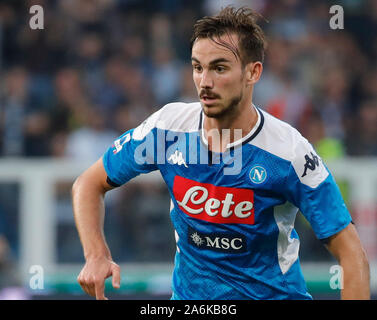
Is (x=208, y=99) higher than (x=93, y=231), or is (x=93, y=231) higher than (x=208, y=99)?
(x=208, y=99)

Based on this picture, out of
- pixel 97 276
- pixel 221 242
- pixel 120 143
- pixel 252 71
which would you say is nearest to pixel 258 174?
pixel 221 242

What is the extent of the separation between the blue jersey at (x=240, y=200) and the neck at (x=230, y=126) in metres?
0.03

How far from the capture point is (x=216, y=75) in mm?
3922

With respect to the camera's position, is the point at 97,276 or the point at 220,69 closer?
the point at 97,276

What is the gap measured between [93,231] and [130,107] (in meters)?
5.79

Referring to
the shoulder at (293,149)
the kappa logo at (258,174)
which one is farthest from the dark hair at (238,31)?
the kappa logo at (258,174)

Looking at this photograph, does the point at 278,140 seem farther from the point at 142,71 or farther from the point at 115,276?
the point at 142,71

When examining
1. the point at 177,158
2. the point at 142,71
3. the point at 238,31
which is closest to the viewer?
the point at 238,31

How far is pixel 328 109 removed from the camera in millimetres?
9883

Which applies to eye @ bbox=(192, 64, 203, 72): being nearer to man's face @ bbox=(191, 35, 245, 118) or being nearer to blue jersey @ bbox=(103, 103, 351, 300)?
man's face @ bbox=(191, 35, 245, 118)

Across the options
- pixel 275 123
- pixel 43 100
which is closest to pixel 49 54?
pixel 43 100

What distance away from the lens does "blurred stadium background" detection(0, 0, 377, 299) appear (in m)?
8.42

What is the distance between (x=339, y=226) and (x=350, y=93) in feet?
21.6
